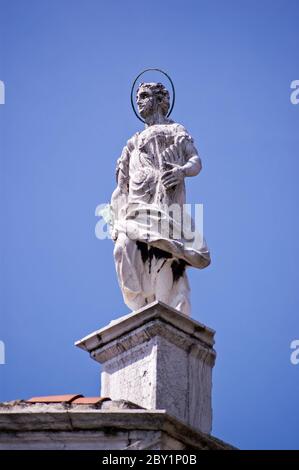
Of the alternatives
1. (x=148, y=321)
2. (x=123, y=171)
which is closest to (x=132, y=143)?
(x=123, y=171)

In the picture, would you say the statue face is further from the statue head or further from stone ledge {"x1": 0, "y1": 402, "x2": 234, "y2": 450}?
stone ledge {"x1": 0, "y1": 402, "x2": 234, "y2": 450}

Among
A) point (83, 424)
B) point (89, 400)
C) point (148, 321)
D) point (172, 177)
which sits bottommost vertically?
point (83, 424)

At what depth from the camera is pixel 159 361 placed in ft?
66.4

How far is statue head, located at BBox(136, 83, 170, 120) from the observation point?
74.7 ft

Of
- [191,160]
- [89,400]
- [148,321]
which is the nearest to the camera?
[89,400]

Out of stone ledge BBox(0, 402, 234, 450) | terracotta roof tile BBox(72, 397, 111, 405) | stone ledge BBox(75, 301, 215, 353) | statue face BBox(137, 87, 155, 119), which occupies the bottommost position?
stone ledge BBox(0, 402, 234, 450)

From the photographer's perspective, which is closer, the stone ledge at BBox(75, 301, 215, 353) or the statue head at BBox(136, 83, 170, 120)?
the stone ledge at BBox(75, 301, 215, 353)

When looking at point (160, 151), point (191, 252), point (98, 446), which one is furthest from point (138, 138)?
point (98, 446)

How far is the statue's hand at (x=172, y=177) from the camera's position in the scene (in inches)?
859

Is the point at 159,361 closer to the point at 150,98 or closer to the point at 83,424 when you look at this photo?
the point at 83,424

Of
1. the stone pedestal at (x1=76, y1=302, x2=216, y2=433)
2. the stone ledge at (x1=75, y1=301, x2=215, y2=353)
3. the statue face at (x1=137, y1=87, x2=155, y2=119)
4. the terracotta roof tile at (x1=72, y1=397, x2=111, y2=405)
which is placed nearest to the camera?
the terracotta roof tile at (x1=72, y1=397, x2=111, y2=405)

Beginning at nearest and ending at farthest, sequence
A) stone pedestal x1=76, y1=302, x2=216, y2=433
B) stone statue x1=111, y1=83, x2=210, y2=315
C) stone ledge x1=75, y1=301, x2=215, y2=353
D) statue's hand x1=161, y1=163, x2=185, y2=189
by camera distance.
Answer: stone pedestal x1=76, y1=302, x2=216, y2=433 < stone ledge x1=75, y1=301, x2=215, y2=353 < stone statue x1=111, y1=83, x2=210, y2=315 < statue's hand x1=161, y1=163, x2=185, y2=189

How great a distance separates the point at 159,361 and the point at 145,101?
3979 millimetres

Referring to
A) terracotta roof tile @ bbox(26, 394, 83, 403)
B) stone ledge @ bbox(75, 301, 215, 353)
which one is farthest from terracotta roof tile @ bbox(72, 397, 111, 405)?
stone ledge @ bbox(75, 301, 215, 353)
